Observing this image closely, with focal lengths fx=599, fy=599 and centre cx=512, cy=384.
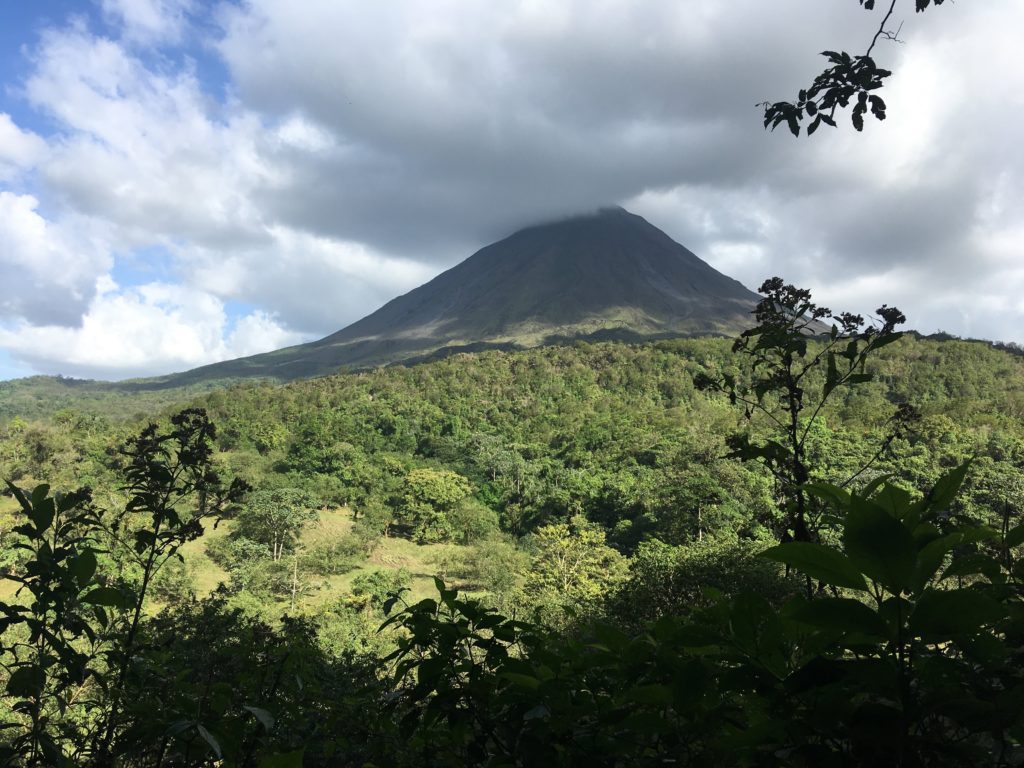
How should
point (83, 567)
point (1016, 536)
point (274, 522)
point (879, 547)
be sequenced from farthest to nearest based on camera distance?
point (274, 522)
point (83, 567)
point (1016, 536)
point (879, 547)

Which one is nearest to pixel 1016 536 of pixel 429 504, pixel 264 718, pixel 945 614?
pixel 945 614

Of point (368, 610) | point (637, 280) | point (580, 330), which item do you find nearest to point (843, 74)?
point (368, 610)

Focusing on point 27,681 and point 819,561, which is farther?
point 27,681

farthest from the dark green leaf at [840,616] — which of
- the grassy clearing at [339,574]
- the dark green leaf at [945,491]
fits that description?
the grassy clearing at [339,574]

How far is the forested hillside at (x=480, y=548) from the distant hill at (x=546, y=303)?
147ft

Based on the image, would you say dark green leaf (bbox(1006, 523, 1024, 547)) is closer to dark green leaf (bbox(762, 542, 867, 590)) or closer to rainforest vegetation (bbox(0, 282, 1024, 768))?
rainforest vegetation (bbox(0, 282, 1024, 768))

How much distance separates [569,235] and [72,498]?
155 meters

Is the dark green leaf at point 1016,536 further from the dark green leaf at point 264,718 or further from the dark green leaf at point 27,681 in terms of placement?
the dark green leaf at point 27,681

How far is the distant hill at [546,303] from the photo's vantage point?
110 m

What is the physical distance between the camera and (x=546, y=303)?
402 feet

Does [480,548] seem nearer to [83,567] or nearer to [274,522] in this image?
[274,522]

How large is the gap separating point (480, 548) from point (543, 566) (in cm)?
789

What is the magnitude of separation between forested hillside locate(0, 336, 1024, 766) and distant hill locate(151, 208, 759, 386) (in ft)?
147

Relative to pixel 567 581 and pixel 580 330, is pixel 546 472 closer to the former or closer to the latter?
pixel 567 581
